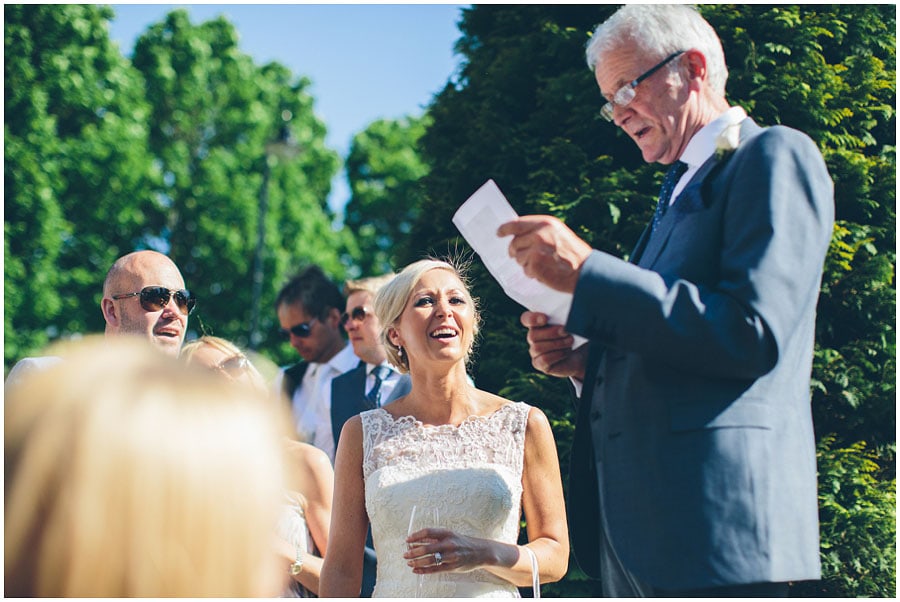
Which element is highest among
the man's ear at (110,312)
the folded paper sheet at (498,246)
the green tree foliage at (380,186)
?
the green tree foliage at (380,186)

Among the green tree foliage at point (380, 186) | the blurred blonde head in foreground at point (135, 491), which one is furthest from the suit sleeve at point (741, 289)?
the green tree foliage at point (380, 186)

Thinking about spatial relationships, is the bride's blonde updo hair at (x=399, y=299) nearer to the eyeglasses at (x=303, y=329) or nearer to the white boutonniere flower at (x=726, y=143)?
the white boutonniere flower at (x=726, y=143)

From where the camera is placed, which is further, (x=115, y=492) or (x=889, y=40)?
(x=889, y=40)

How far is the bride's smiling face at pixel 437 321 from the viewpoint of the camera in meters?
3.83

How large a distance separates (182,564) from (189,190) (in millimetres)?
20864

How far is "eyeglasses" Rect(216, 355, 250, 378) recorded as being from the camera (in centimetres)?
450

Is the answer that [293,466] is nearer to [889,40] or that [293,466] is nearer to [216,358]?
[216,358]

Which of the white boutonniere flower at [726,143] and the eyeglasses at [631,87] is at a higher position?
the eyeglasses at [631,87]

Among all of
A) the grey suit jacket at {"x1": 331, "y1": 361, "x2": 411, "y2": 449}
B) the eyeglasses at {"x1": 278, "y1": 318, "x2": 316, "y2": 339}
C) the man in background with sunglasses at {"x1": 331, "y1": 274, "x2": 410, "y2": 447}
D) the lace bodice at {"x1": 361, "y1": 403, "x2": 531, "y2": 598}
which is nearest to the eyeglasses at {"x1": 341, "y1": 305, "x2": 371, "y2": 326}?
the man in background with sunglasses at {"x1": 331, "y1": 274, "x2": 410, "y2": 447}

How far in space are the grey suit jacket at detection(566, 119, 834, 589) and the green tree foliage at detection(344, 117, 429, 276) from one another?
2465 cm

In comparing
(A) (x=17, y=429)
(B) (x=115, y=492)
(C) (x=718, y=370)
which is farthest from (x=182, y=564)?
(C) (x=718, y=370)

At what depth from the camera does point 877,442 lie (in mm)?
→ 4949

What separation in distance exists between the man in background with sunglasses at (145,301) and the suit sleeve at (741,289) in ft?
9.84

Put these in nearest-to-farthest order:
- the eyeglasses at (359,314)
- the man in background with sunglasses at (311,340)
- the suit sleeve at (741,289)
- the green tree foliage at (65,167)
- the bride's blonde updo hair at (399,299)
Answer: the suit sleeve at (741,289), the bride's blonde updo hair at (399,299), the eyeglasses at (359,314), the man in background with sunglasses at (311,340), the green tree foliage at (65,167)
